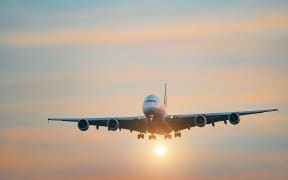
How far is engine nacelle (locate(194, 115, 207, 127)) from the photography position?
4646 inches

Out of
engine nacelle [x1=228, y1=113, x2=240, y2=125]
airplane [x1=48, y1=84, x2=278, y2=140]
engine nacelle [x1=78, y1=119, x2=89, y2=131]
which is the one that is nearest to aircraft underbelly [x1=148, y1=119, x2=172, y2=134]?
airplane [x1=48, y1=84, x2=278, y2=140]

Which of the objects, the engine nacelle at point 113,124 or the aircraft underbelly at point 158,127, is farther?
the engine nacelle at point 113,124

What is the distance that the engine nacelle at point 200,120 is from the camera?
11800 cm

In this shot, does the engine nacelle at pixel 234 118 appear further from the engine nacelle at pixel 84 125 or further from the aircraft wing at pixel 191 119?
the engine nacelle at pixel 84 125

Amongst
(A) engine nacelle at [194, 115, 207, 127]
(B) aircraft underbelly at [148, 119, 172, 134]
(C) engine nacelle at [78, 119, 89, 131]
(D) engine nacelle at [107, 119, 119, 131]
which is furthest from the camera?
(C) engine nacelle at [78, 119, 89, 131]

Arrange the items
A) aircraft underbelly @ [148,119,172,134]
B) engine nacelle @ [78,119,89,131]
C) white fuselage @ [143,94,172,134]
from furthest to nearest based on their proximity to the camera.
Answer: engine nacelle @ [78,119,89,131] → aircraft underbelly @ [148,119,172,134] → white fuselage @ [143,94,172,134]

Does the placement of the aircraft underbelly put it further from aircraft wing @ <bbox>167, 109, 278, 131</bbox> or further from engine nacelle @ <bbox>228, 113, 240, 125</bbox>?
engine nacelle @ <bbox>228, 113, 240, 125</bbox>

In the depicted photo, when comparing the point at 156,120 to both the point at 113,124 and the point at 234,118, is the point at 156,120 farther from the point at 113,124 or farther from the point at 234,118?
the point at 234,118

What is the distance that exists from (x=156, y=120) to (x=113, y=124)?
5.82 meters

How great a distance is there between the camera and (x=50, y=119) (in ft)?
392

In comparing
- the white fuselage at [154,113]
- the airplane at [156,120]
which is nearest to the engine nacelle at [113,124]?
the airplane at [156,120]

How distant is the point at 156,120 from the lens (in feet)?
383

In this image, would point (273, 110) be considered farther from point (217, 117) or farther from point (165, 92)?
point (165, 92)

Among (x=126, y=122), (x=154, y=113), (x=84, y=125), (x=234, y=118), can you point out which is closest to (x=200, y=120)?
(x=234, y=118)
